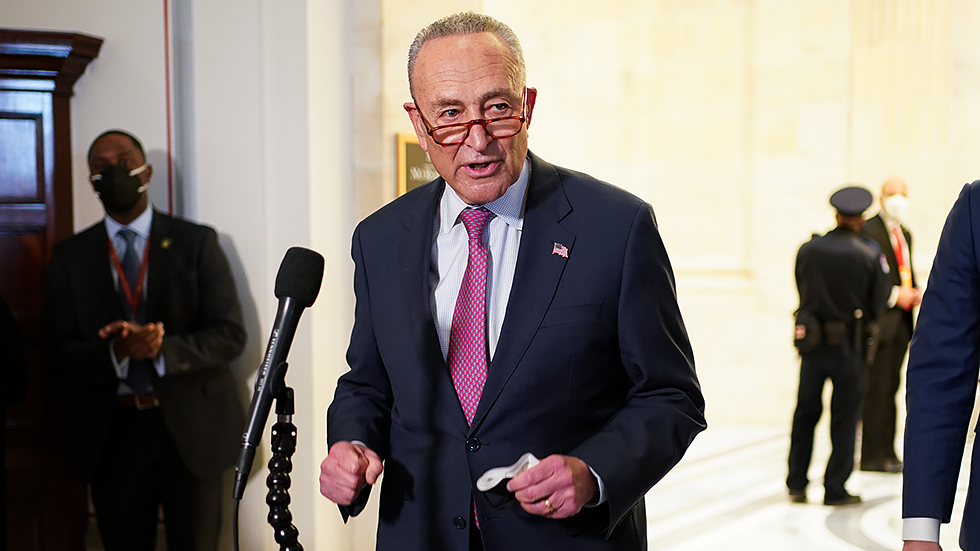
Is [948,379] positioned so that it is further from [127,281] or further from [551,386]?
[127,281]

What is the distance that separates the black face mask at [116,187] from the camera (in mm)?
3775

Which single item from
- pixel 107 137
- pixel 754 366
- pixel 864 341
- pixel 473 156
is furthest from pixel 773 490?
pixel 473 156

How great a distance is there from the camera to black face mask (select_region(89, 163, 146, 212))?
3775mm

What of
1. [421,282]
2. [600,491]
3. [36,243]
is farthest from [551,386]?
[36,243]

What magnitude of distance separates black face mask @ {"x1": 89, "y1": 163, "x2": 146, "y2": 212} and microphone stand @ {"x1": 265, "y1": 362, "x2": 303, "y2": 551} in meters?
2.67

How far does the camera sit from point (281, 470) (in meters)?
1.42

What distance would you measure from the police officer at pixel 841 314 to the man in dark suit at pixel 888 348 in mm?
476

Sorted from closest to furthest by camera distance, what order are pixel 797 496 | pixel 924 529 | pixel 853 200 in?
1. pixel 924 529
2. pixel 853 200
3. pixel 797 496

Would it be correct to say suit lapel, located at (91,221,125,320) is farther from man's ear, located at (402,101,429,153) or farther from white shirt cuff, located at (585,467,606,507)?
white shirt cuff, located at (585,467,606,507)

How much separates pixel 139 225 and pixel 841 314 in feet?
14.4

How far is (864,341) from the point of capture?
605 cm

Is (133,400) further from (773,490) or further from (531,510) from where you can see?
(773,490)

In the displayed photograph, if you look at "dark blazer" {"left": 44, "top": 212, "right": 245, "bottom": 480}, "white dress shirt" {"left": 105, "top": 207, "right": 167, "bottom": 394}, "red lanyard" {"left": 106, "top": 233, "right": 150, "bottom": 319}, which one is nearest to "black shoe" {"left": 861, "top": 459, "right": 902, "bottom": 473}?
"dark blazer" {"left": 44, "top": 212, "right": 245, "bottom": 480}

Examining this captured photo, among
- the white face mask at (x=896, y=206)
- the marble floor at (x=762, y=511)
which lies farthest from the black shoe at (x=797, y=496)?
the white face mask at (x=896, y=206)
